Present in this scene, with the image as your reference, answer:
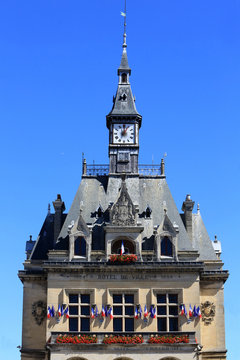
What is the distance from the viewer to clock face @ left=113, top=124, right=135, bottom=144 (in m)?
67.4

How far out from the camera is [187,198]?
65.6 meters

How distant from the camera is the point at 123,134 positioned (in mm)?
67625

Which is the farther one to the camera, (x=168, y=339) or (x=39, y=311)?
(x=39, y=311)

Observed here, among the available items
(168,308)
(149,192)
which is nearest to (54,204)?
(149,192)

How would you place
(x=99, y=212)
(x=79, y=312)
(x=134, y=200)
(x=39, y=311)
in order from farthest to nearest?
(x=134, y=200) < (x=99, y=212) < (x=39, y=311) < (x=79, y=312)

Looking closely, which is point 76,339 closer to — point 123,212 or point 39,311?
point 39,311

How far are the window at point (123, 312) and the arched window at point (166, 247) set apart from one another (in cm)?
434

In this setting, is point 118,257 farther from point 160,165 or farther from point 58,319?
point 160,165

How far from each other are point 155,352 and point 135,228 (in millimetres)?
9866

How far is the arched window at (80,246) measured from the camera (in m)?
60.8

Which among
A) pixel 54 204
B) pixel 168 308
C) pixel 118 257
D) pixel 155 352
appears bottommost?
pixel 155 352

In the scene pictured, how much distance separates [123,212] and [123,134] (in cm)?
922

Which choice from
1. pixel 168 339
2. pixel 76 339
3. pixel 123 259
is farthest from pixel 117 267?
pixel 168 339

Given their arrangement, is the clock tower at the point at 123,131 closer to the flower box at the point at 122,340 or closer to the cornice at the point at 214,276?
the cornice at the point at 214,276
